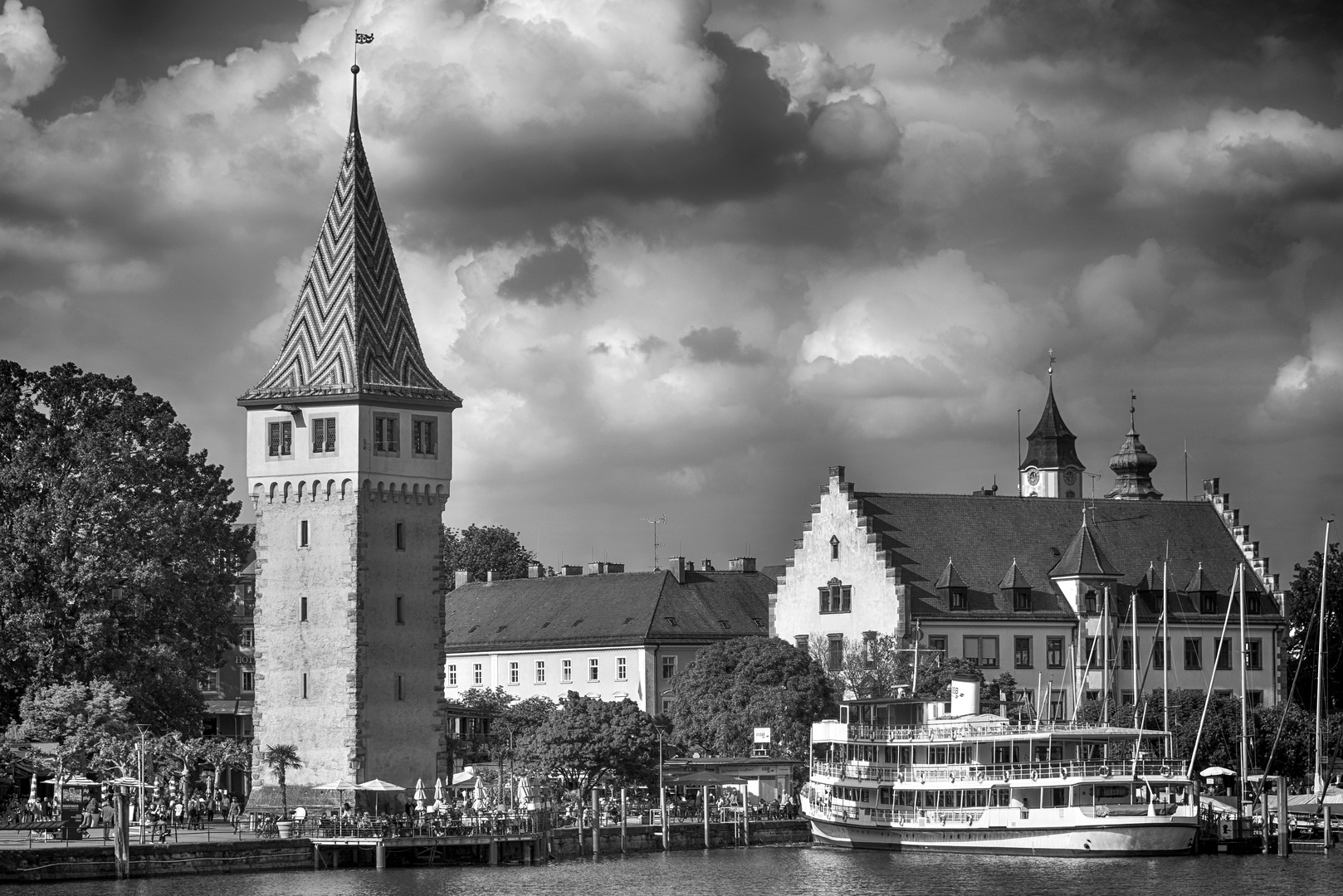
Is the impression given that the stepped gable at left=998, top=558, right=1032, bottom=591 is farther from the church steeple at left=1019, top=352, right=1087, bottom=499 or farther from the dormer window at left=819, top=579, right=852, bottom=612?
the church steeple at left=1019, top=352, right=1087, bottom=499

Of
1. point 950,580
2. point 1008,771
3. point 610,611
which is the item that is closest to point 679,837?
point 1008,771

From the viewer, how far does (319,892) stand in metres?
67.9

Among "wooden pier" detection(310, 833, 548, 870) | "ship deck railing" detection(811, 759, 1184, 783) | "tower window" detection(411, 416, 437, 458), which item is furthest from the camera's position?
"tower window" detection(411, 416, 437, 458)

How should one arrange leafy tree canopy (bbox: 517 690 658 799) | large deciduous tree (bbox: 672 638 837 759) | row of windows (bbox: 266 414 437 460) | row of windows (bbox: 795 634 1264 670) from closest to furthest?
row of windows (bbox: 266 414 437 460), leafy tree canopy (bbox: 517 690 658 799), large deciduous tree (bbox: 672 638 837 759), row of windows (bbox: 795 634 1264 670)

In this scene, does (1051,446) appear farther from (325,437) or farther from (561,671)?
(325,437)

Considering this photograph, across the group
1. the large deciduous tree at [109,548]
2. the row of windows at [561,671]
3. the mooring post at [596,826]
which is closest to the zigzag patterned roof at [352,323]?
the large deciduous tree at [109,548]

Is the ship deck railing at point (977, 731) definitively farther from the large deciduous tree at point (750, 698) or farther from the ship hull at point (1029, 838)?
the large deciduous tree at point (750, 698)

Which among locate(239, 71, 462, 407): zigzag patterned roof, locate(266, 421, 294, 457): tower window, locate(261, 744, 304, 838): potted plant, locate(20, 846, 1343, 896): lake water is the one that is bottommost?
locate(20, 846, 1343, 896): lake water

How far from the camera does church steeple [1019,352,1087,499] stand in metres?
143

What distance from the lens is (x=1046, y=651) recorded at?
109m

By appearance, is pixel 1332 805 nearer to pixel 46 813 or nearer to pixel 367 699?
pixel 367 699

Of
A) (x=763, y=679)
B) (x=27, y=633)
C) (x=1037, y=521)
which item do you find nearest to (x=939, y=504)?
(x=1037, y=521)

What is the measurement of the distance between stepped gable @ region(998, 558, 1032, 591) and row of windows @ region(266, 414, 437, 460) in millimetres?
33034

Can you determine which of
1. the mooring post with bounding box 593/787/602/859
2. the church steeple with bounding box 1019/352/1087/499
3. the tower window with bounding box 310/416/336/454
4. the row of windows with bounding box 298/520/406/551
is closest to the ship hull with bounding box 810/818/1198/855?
the mooring post with bounding box 593/787/602/859
